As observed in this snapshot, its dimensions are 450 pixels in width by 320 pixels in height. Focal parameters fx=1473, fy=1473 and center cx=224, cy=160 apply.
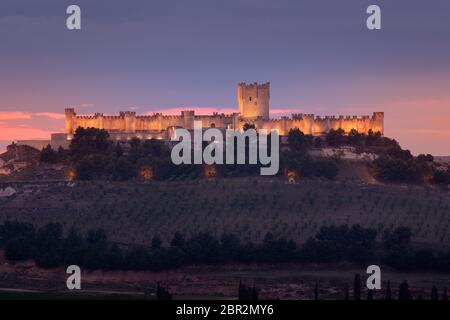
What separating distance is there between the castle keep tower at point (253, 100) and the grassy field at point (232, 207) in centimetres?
1409

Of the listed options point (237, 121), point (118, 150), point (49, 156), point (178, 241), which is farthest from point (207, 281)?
point (237, 121)

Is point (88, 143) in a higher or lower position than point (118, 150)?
higher

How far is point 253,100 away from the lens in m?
103

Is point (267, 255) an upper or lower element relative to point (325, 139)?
lower

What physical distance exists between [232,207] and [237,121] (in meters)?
18.2

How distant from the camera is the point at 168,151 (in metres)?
93.4

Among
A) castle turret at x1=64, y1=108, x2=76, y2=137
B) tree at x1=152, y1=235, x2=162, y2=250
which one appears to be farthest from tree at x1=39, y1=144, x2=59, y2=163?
tree at x1=152, y1=235, x2=162, y2=250

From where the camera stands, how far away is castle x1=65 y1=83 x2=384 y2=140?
327 feet

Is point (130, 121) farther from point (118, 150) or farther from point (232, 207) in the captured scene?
point (232, 207)

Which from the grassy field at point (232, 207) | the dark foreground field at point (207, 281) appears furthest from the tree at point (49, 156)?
the dark foreground field at point (207, 281)

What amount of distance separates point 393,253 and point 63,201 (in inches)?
918

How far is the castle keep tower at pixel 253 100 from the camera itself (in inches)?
4031
